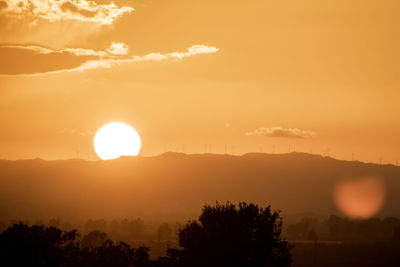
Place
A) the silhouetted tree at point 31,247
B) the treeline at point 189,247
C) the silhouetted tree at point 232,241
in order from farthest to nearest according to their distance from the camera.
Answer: the silhouetted tree at point 232,241
the treeline at point 189,247
the silhouetted tree at point 31,247

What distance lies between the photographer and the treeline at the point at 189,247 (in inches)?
2623

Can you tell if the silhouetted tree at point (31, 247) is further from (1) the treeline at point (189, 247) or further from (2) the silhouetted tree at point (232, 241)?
(2) the silhouetted tree at point (232, 241)

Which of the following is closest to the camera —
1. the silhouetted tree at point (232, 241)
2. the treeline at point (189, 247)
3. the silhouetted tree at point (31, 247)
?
the silhouetted tree at point (31, 247)

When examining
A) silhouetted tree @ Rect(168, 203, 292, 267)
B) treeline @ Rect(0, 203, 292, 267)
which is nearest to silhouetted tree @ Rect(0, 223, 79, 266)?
treeline @ Rect(0, 203, 292, 267)

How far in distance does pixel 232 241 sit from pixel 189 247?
5.87m

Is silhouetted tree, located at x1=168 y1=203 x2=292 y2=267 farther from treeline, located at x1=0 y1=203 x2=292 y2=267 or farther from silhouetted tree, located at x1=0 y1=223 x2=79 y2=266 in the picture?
silhouetted tree, located at x1=0 y1=223 x2=79 y2=266

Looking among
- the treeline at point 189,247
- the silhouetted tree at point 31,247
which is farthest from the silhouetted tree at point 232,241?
the silhouetted tree at point 31,247

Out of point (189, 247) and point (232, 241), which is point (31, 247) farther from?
point (232, 241)

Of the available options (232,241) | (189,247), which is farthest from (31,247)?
(232,241)

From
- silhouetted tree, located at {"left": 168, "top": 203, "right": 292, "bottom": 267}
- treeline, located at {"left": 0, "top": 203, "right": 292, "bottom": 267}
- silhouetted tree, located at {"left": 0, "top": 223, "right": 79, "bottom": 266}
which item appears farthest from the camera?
silhouetted tree, located at {"left": 168, "top": 203, "right": 292, "bottom": 267}

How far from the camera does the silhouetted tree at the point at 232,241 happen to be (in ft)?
253

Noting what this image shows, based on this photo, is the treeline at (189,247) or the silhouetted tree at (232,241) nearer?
the treeline at (189,247)

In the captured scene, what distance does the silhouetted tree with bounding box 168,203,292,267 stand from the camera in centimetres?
7719

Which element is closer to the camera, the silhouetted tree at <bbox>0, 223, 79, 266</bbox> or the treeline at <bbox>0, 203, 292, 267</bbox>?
the silhouetted tree at <bbox>0, 223, 79, 266</bbox>
